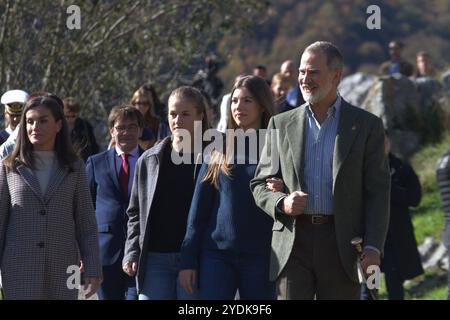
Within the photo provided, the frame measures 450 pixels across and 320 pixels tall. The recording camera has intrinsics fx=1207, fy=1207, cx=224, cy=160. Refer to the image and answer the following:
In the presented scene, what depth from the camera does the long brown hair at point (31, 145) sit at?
7.48 meters

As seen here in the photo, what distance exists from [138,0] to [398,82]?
189 inches

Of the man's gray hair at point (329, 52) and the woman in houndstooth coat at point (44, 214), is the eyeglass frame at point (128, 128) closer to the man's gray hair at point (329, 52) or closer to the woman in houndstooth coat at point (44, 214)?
the woman in houndstooth coat at point (44, 214)

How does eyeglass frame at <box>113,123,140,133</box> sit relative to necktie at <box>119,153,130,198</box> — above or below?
above

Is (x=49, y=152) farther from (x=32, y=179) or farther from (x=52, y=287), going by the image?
(x=52, y=287)

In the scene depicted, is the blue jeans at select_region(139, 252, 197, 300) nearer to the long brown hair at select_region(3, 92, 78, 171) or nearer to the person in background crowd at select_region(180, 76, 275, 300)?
the person in background crowd at select_region(180, 76, 275, 300)

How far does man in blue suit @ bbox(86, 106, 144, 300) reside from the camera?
29.6 ft

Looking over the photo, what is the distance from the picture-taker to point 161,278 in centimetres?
786

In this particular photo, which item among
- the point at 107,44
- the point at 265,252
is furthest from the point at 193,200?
the point at 107,44

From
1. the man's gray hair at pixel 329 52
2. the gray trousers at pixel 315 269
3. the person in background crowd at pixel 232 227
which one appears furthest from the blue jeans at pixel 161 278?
the man's gray hair at pixel 329 52

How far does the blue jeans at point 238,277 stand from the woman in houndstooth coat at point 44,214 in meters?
0.72

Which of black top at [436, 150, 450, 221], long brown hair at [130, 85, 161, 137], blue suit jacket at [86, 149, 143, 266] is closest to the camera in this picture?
black top at [436, 150, 450, 221]

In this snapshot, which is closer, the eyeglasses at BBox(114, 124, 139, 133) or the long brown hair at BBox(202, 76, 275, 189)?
the long brown hair at BBox(202, 76, 275, 189)

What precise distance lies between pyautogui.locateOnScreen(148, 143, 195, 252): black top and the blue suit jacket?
113 centimetres

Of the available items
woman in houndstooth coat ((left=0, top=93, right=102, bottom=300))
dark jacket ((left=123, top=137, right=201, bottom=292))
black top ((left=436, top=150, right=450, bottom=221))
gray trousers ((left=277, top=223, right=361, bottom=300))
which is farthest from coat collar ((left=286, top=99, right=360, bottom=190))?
black top ((left=436, top=150, right=450, bottom=221))
